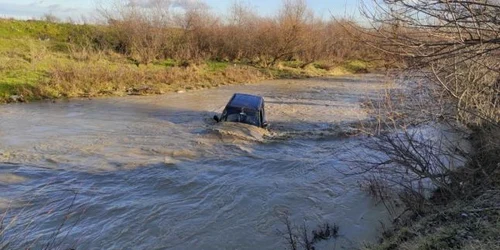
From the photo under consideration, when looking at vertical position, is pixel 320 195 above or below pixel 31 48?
below

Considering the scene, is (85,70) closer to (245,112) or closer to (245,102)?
(245,102)

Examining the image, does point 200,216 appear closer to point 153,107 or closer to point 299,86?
point 153,107

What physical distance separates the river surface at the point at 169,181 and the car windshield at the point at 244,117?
11.5 inches

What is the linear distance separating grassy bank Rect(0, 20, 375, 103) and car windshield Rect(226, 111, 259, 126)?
1234cm

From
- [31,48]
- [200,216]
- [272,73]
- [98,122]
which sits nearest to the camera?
[200,216]

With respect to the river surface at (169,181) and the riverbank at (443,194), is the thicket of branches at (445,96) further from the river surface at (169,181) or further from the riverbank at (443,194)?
the river surface at (169,181)

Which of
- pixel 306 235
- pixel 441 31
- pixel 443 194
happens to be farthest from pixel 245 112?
pixel 441 31

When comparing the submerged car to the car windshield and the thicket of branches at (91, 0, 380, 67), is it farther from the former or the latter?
the thicket of branches at (91, 0, 380, 67)

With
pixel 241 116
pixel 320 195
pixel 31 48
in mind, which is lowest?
pixel 320 195

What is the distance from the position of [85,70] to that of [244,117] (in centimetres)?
1519

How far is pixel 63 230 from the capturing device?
841 centimetres

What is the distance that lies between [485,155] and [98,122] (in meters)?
14.4

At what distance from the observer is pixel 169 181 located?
1130 centimetres

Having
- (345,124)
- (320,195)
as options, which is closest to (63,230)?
(320,195)
